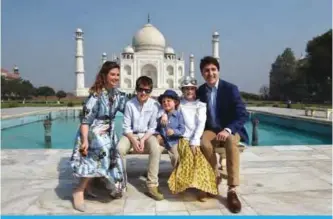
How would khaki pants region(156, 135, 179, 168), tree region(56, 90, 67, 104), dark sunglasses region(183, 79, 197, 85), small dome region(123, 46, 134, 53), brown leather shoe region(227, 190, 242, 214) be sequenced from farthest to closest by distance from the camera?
small dome region(123, 46, 134, 53), tree region(56, 90, 67, 104), dark sunglasses region(183, 79, 197, 85), khaki pants region(156, 135, 179, 168), brown leather shoe region(227, 190, 242, 214)

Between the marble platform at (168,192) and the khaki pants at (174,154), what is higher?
the khaki pants at (174,154)

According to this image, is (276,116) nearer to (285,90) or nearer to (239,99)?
(239,99)

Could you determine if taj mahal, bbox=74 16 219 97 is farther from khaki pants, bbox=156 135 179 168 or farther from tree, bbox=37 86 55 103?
khaki pants, bbox=156 135 179 168

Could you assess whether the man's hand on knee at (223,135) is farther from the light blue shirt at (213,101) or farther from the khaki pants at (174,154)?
the khaki pants at (174,154)

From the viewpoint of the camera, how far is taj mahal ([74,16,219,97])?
137 ft

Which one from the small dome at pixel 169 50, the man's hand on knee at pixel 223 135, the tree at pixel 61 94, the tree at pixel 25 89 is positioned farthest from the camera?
the small dome at pixel 169 50

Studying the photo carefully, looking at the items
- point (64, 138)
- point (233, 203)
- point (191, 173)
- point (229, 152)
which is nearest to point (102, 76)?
point (191, 173)

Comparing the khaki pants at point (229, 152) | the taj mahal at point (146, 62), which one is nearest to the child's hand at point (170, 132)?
the khaki pants at point (229, 152)

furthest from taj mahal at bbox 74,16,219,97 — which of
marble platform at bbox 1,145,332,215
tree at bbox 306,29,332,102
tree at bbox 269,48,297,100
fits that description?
marble platform at bbox 1,145,332,215

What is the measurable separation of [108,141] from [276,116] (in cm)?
1235

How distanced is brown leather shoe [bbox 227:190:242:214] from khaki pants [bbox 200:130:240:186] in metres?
0.11

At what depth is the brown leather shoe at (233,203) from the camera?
256cm

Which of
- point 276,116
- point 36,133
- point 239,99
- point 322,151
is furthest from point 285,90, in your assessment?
point 239,99

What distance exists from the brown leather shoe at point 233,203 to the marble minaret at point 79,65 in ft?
135
